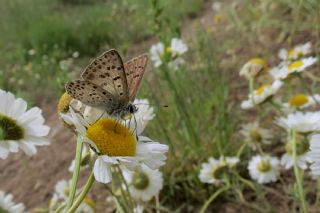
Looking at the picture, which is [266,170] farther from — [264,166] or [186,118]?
[186,118]

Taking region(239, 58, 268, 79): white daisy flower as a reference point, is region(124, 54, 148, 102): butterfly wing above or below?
below

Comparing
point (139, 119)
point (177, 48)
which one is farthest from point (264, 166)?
point (139, 119)

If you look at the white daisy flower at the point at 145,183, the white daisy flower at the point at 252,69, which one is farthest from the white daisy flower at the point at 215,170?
the white daisy flower at the point at 252,69

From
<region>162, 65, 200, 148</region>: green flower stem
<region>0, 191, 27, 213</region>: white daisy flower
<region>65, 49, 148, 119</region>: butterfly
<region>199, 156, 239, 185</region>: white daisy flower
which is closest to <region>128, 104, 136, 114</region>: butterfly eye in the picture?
<region>65, 49, 148, 119</region>: butterfly

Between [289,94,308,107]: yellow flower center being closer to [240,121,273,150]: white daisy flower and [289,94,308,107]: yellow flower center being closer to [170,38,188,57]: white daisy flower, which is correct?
[240,121,273,150]: white daisy flower

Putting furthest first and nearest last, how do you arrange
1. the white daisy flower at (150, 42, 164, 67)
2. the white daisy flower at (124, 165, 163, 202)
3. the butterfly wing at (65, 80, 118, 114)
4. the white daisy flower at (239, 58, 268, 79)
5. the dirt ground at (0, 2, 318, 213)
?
the dirt ground at (0, 2, 318, 213) → the white daisy flower at (150, 42, 164, 67) → the white daisy flower at (239, 58, 268, 79) → the white daisy flower at (124, 165, 163, 202) → the butterfly wing at (65, 80, 118, 114)
